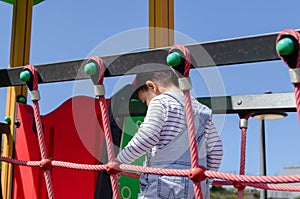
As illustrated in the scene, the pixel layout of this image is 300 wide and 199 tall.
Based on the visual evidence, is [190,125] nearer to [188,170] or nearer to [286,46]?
[188,170]

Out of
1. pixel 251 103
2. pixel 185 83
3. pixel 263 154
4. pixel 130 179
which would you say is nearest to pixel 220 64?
pixel 185 83

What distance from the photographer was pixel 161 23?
1558 millimetres

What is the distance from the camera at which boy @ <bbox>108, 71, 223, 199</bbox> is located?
96 cm

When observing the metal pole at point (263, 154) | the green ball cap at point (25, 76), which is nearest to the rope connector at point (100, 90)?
the green ball cap at point (25, 76)

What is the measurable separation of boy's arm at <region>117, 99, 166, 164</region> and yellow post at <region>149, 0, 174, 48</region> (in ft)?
1.97

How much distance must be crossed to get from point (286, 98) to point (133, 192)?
534 millimetres

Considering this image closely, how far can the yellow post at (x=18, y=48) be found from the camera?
165cm

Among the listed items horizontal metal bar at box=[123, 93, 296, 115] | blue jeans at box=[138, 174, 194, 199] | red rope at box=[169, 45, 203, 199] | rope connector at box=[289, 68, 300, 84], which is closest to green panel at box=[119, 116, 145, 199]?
horizontal metal bar at box=[123, 93, 296, 115]

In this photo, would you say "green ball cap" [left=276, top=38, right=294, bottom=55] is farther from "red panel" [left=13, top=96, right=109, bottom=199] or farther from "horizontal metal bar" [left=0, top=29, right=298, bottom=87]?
"red panel" [left=13, top=96, right=109, bottom=199]

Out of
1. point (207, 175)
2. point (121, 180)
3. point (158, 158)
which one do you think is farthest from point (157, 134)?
point (121, 180)

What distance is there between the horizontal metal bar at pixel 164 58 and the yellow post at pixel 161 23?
1.74 ft

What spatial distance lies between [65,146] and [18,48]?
1.78 feet

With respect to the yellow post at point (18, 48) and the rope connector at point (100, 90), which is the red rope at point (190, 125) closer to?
the rope connector at point (100, 90)

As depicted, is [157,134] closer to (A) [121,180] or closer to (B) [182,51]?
(B) [182,51]
